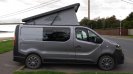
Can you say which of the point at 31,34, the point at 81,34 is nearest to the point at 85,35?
the point at 81,34

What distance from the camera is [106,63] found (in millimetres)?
11172

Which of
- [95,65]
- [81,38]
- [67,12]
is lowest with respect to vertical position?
[95,65]

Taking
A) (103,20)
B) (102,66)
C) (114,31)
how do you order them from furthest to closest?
(103,20), (114,31), (102,66)

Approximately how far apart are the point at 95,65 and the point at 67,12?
2.49 m

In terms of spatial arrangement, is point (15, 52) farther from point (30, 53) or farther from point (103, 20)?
point (103, 20)

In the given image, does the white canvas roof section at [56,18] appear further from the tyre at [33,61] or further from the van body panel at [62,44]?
the tyre at [33,61]

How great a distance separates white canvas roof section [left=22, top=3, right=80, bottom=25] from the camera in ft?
39.2

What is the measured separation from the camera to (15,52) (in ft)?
37.2

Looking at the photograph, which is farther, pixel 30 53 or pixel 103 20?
pixel 103 20

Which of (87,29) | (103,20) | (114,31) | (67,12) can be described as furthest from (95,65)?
(103,20)

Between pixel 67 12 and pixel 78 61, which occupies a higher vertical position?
pixel 67 12

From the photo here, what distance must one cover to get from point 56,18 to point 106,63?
2.79 meters

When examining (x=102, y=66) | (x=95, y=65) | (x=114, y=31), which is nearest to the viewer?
(x=102, y=66)

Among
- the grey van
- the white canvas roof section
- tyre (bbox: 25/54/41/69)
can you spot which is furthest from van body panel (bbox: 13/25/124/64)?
the white canvas roof section
